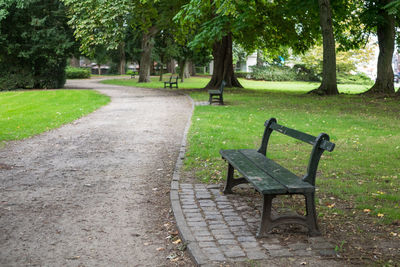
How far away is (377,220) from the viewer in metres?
4.94

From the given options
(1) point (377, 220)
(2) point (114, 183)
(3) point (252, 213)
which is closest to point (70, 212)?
(2) point (114, 183)

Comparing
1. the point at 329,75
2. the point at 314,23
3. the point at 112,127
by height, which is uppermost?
the point at 314,23

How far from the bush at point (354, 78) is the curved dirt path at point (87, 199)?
1716 inches

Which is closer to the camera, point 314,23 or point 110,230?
point 110,230

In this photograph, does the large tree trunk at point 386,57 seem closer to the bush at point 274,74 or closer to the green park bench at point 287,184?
the green park bench at point 287,184

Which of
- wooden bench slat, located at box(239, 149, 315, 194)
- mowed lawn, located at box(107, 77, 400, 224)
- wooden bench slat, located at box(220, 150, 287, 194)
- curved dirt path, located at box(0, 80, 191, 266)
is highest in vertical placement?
wooden bench slat, located at box(239, 149, 315, 194)

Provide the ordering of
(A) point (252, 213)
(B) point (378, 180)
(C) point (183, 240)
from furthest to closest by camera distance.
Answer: (B) point (378, 180)
(A) point (252, 213)
(C) point (183, 240)

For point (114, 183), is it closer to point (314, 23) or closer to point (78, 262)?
point (78, 262)

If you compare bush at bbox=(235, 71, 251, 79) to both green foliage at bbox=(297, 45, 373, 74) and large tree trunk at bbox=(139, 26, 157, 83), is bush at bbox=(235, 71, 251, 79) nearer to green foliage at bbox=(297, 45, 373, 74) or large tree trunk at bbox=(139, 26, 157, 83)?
green foliage at bbox=(297, 45, 373, 74)

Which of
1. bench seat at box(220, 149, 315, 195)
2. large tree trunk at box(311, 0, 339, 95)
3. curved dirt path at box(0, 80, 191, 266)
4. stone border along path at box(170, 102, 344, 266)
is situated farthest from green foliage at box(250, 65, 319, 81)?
stone border along path at box(170, 102, 344, 266)

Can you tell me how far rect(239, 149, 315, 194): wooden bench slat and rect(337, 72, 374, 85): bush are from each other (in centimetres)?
4788

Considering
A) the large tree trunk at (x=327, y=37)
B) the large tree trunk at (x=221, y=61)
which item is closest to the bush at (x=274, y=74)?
the large tree trunk at (x=221, y=61)

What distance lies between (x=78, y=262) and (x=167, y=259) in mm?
827

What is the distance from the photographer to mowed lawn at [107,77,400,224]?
5.87 m
